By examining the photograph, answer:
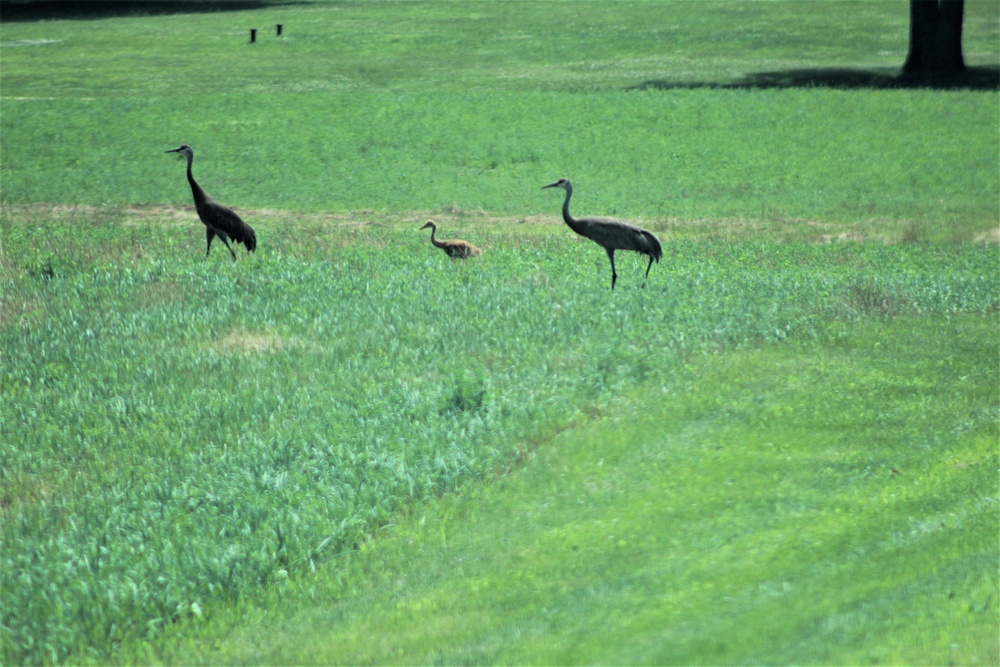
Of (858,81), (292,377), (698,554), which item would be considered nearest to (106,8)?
(858,81)

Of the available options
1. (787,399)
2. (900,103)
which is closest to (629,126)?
(900,103)

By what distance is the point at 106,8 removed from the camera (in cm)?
7681

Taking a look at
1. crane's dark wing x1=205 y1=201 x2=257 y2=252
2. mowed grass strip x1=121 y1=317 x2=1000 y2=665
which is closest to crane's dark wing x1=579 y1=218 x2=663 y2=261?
mowed grass strip x1=121 y1=317 x2=1000 y2=665

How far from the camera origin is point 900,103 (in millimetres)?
41375

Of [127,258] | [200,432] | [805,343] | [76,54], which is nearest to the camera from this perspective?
[200,432]

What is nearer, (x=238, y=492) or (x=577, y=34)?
(x=238, y=492)

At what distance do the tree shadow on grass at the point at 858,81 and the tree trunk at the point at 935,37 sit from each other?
0.55m

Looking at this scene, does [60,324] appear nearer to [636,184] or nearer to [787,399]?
[787,399]

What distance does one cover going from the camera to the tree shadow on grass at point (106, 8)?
7369 cm

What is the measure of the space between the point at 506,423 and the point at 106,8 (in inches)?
2827

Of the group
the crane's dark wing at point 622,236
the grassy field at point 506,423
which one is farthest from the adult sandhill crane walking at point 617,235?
the grassy field at point 506,423

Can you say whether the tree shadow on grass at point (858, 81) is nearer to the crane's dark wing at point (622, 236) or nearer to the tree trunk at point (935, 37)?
the tree trunk at point (935, 37)

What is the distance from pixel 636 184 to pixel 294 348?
66.0ft

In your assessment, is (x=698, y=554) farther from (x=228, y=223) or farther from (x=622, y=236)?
(x=228, y=223)
